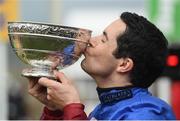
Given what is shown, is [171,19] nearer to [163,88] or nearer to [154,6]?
[154,6]

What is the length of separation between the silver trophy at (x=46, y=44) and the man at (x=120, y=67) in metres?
0.05

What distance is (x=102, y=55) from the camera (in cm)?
325

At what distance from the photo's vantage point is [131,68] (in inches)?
128

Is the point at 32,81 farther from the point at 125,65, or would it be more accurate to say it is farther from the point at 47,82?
the point at 125,65

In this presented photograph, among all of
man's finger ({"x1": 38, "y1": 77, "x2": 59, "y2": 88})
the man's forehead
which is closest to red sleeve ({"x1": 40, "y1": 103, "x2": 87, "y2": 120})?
man's finger ({"x1": 38, "y1": 77, "x2": 59, "y2": 88})

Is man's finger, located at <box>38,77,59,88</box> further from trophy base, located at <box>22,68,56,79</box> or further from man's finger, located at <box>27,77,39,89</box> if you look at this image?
man's finger, located at <box>27,77,39,89</box>

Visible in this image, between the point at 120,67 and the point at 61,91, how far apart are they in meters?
0.27

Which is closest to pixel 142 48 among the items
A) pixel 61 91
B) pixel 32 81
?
pixel 61 91

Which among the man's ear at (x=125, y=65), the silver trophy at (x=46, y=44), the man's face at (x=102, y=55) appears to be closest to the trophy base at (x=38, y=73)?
the silver trophy at (x=46, y=44)

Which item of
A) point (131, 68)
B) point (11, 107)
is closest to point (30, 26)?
point (131, 68)

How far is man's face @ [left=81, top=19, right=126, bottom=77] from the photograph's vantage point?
3252 millimetres

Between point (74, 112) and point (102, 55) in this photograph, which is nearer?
point (74, 112)

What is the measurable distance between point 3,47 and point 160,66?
4.30 meters

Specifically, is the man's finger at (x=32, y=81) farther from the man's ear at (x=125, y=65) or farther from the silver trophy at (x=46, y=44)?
the man's ear at (x=125, y=65)
